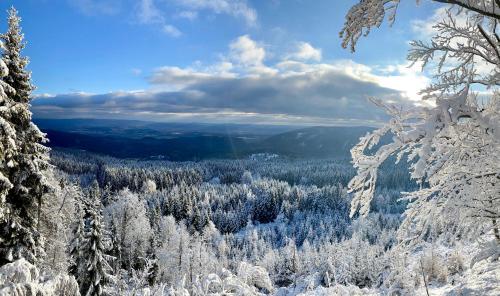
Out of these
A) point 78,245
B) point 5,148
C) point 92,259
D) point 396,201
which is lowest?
point 92,259

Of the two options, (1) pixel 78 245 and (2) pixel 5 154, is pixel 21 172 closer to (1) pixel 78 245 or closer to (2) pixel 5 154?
(2) pixel 5 154

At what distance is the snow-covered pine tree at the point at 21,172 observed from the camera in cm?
1223

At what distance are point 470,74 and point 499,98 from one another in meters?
0.53

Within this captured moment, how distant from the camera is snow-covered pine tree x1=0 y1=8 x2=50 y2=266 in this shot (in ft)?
40.1

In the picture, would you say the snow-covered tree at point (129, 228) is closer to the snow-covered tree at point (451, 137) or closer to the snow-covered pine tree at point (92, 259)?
the snow-covered pine tree at point (92, 259)

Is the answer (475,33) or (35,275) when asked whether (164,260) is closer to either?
(35,275)

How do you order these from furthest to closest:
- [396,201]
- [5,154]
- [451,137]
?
1. [5,154]
2. [396,201]
3. [451,137]

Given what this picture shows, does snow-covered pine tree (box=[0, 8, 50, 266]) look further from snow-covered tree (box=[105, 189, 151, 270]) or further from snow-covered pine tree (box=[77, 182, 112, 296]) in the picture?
Answer: snow-covered tree (box=[105, 189, 151, 270])

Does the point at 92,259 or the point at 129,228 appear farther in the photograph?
the point at 129,228

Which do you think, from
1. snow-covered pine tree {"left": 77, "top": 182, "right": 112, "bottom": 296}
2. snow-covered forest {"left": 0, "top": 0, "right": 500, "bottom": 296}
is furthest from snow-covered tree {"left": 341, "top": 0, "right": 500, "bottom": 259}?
snow-covered pine tree {"left": 77, "top": 182, "right": 112, "bottom": 296}

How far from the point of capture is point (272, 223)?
4250 inches

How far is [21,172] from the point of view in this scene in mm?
12664

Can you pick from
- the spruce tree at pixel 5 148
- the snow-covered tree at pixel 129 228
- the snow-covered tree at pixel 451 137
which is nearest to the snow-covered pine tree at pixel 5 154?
the spruce tree at pixel 5 148

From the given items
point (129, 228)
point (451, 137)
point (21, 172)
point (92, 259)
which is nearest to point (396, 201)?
point (451, 137)
